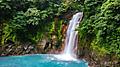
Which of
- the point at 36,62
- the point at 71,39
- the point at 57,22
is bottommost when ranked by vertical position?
the point at 36,62

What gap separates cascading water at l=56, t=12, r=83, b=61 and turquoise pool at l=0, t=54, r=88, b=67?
2.48 feet

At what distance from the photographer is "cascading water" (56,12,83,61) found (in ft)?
42.1

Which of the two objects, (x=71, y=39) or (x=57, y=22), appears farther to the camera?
(x=57, y=22)

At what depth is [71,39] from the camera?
13.5m

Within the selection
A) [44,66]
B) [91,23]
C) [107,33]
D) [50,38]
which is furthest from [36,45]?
[107,33]

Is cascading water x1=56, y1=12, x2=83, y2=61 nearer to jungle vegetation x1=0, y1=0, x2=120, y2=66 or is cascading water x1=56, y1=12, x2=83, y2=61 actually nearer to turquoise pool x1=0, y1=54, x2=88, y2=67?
jungle vegetation x1=0, y1=0, x2=120, y2=66

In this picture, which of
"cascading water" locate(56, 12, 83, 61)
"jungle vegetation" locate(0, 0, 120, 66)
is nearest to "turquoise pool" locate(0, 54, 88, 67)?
"cascading water" locate(56, 12, 83, 61)

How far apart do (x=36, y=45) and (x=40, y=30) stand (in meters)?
1.11

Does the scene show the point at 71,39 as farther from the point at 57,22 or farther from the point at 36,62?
the point at 36,62

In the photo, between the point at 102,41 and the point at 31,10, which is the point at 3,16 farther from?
the point at 102,41

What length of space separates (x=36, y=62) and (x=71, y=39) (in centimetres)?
270

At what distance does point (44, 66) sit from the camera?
11.0m

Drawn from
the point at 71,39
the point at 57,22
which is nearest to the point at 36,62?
the point at 71,39

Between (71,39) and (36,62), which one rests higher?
(71,39)
